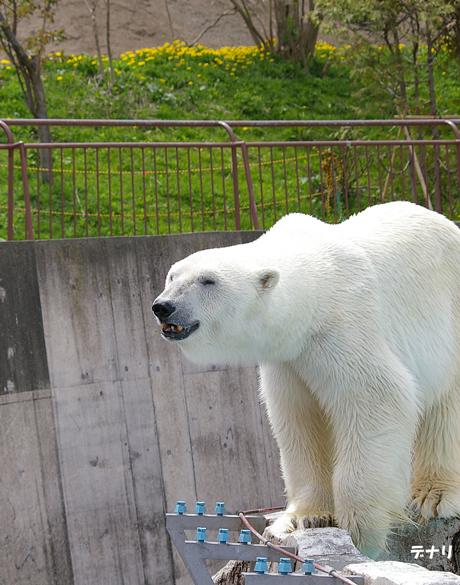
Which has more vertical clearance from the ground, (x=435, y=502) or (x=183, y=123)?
(x=183, y=123)

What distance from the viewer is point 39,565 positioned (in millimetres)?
5344

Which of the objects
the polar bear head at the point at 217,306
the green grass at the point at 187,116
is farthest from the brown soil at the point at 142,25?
the polar bear head at the point at 217,306

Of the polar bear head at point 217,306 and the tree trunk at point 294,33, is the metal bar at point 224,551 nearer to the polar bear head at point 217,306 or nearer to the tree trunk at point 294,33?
the polar bear head at point 217,306

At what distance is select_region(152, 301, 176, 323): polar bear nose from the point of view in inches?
134

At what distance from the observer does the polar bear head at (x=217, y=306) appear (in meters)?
3.46

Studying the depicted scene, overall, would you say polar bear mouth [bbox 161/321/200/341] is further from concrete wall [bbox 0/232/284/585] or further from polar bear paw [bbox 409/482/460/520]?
concrete wall [bbox 0/232/284/585]

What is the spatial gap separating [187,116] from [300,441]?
967 centimetres

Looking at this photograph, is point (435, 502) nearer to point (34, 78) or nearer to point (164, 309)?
Result: point (164, 309)

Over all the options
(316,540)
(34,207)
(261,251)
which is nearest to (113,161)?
(34,207)

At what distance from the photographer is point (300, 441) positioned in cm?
407

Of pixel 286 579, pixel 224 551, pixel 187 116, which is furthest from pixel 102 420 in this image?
pixel 187 116

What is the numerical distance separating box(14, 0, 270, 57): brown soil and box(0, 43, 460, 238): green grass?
1.36 m

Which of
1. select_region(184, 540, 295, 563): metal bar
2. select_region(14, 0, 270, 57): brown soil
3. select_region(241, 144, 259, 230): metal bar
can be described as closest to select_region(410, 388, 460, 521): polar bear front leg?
select_region(184, 540, 295, 563): metal bar

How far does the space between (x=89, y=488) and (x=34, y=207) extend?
18.8ft
